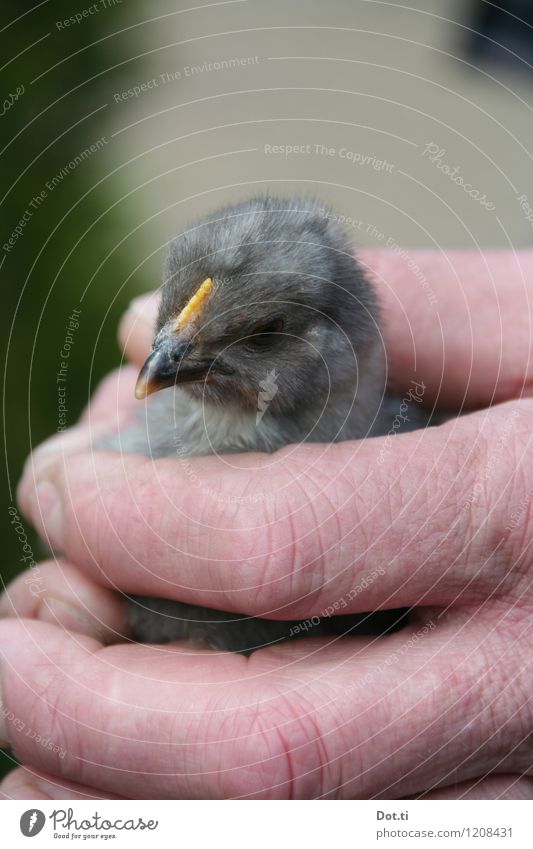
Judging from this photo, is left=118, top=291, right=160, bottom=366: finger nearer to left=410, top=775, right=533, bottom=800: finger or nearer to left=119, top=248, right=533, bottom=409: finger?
left=119, top=248, right=533, bottom=409: finger

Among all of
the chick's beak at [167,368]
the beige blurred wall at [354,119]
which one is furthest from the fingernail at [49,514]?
the beige blurred wall at [354,119]

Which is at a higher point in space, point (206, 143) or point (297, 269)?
point (206, 143)

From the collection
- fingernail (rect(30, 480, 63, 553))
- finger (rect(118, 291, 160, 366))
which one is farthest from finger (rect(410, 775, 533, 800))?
finger (rect(118, 291, 160, 366))

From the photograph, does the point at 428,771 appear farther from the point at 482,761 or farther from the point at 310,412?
the point at 310,412

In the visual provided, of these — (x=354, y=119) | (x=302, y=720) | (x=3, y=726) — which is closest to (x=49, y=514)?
(x=3, y=726)

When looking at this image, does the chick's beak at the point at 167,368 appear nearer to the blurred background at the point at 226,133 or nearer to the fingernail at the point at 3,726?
the blurred background at the point at 226,133

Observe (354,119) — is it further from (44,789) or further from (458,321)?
(44,789)
